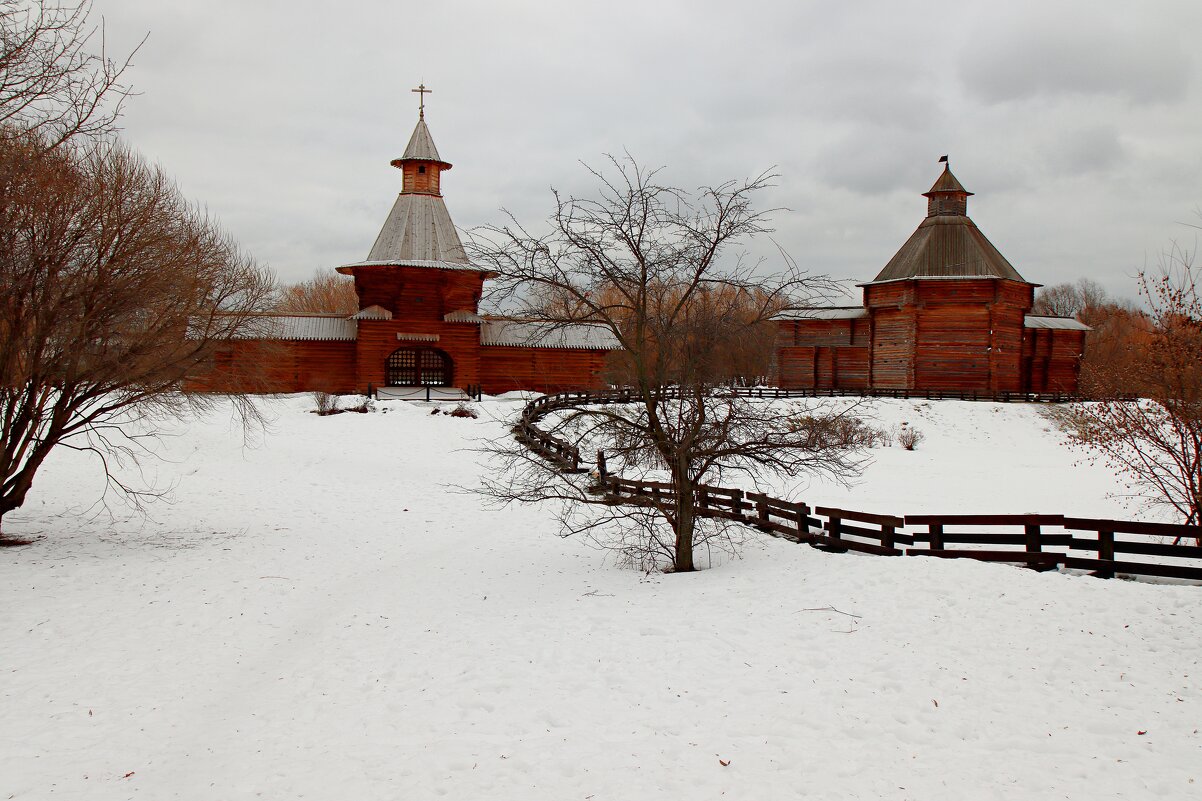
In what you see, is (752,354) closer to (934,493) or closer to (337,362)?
(934,493)

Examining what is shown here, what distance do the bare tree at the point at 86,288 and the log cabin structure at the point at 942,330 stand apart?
3106 centimetres

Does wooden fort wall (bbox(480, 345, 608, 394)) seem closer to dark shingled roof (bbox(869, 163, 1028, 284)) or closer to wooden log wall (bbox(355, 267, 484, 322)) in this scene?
wooden log wall (bbox(355, 267, 484, 322))

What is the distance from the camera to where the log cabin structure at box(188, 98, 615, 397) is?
34781mm

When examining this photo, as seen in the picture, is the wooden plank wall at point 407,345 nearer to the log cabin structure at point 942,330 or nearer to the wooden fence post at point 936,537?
the log cabin structure at point 942,330

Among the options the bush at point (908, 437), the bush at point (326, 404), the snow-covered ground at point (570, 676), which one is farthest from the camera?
the bush at point (326, 404)

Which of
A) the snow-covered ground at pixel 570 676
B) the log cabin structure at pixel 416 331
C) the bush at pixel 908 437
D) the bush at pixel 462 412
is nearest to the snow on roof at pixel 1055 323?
the bush at pixel 908 437

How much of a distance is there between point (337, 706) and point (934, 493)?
1827 cm

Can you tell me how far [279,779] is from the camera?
243 inches

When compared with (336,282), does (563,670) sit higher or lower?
lower

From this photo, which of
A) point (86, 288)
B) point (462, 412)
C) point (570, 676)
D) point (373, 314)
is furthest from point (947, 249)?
point (86, 288)

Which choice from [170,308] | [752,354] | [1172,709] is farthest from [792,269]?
[170,308]

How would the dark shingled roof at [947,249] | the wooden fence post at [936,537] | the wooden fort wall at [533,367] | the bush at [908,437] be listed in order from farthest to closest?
the dark shingled roof at [947,249]
the wooden fort wall at [533,367]
the bush at [908,437]
the wooden fence post at [936,537]

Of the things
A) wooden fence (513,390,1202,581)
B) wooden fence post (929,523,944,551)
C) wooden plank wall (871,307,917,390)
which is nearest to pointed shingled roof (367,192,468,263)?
wooden plank wall (871,307,917,390)

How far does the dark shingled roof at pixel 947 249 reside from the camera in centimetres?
3825
